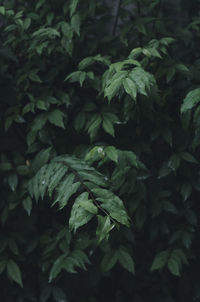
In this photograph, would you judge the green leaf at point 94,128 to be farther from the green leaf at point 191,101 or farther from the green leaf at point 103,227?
the green leaf at point 103,227

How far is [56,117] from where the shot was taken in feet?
9.08

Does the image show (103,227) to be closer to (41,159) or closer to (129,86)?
(129,86)

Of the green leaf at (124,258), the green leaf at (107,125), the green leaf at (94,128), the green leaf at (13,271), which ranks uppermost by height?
the green leaf at (107,125)

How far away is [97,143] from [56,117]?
26cm

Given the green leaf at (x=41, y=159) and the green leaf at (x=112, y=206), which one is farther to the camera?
the green leaf at (x=41, y=159)

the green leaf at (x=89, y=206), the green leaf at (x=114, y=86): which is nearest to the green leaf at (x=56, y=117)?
the green leaf at (x=114, y=86)

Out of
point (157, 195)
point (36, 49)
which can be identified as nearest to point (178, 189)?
point (157, 195)

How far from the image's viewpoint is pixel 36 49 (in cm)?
278

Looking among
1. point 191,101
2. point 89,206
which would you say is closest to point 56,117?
point 191,101

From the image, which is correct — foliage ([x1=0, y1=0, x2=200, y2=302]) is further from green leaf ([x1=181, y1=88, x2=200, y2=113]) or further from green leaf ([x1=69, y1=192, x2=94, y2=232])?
green leaf ([x1=69, y1=192, x2=94, y2=232])

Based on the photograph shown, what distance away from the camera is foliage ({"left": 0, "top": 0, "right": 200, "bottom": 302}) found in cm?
274

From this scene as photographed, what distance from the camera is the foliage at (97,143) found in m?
2.74

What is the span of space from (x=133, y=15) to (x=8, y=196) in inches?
55.3

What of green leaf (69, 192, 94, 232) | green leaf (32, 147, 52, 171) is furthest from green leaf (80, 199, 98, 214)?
green leaf (32, 147, 52, 171)
